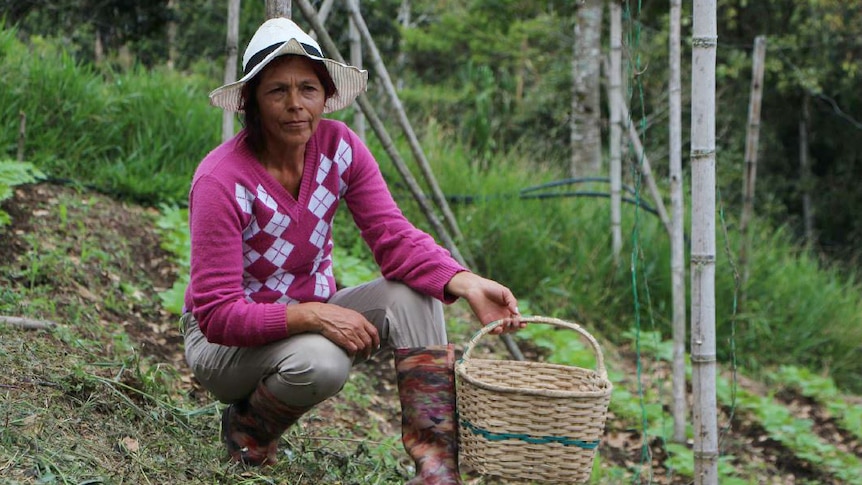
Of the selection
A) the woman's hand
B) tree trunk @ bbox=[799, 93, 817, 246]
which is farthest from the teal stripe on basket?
tree trunk @ bbox=[799, 93, 817, 246]

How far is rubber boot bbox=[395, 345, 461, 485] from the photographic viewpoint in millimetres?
2191

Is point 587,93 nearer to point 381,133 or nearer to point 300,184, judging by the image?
point 381,133

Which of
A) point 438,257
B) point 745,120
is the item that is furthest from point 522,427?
point 745,120

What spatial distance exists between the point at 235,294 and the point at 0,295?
54.5 inches

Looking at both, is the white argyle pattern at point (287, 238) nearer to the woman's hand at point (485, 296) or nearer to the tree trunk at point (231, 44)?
the woman's hand at point (485, 296)

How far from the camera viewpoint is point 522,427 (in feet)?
6.79

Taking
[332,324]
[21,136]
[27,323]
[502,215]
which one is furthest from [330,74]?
[502,215]

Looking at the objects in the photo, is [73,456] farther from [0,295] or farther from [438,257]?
[0,295]

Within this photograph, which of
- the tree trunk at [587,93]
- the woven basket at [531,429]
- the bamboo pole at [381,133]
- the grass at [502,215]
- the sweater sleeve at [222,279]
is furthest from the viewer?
the tree trunk at [587,93]

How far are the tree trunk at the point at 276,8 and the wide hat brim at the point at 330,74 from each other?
351mm

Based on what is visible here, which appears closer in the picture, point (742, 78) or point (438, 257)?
point (438, 257)

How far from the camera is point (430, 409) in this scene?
221 centimetres

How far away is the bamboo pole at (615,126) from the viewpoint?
4547mm

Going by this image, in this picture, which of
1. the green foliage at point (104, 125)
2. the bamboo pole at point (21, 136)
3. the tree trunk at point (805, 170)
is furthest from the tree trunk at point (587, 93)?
the tree trunk at point (805, 170)
